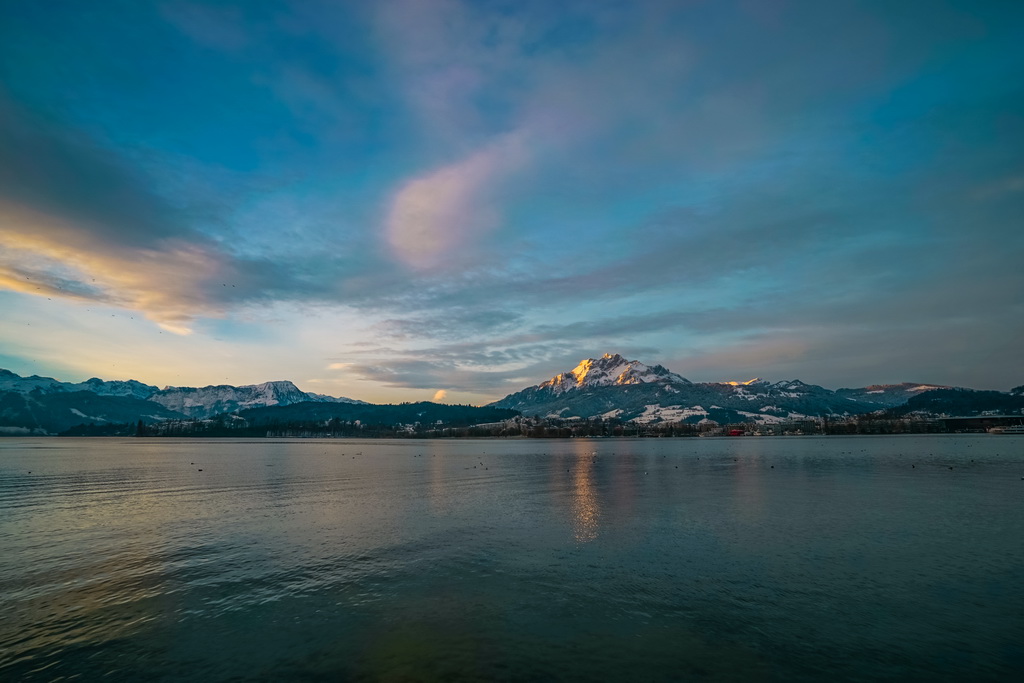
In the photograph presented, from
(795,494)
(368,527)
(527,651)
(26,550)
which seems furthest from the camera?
(795,494)

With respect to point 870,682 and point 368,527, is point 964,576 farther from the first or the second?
point 368,527

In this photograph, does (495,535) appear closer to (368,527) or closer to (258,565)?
(368,527)

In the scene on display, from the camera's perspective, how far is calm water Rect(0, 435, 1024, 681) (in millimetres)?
19531

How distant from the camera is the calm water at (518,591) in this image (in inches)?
769

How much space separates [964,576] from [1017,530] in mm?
18732

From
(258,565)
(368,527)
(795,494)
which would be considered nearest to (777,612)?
(258,565)

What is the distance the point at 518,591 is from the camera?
27.7m

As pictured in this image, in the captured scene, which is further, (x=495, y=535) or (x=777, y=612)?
(x=495, y=535)

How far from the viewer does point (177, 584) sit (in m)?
29.4

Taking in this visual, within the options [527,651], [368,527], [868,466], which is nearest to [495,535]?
[368,527]

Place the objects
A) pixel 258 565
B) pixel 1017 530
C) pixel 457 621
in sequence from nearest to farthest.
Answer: pixel 457 621 < pixel 258 565 < pixel 1017 530

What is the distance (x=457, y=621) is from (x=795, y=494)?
57505 millimetres

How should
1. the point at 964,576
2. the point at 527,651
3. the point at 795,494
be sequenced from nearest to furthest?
the point at 527,651, the point at 964,576, the point at 795,494

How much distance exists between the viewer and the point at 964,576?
29.3 metres
